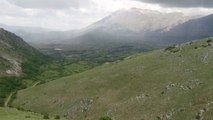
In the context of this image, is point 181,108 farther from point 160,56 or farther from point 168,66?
point 160,56

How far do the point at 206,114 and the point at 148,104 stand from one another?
56.1 feet

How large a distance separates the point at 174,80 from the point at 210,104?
20582 mm

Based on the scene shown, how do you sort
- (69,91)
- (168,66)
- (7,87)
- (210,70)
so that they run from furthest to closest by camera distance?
(7,87) → (69,91) → (168,66) → (210,70)

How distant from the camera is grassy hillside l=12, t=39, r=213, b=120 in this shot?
256 feet

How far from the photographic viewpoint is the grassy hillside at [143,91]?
78000 millimetres

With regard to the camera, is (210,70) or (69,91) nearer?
(210,70)

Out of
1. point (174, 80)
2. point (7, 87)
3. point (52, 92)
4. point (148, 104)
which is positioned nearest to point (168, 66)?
point (174, 80)

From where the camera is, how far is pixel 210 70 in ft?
297

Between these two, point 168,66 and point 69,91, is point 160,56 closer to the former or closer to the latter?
point 168,66

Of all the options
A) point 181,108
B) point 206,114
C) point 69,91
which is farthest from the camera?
point 69,91

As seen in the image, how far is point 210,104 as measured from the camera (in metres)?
72.1

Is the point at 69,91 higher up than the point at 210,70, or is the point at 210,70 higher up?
the point at 210,70

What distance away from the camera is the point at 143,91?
9231 cm

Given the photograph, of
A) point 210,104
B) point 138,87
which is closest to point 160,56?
point 138,87
